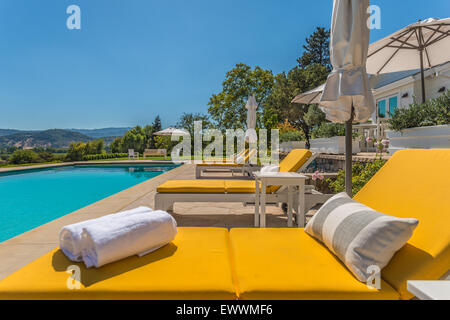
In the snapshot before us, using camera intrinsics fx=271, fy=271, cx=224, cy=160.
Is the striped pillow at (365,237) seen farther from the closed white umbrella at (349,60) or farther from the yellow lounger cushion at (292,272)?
the closed white umbrella at (349,60)

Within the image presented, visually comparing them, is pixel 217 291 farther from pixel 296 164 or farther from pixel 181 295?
pixel 296 164

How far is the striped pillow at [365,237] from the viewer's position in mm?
1140

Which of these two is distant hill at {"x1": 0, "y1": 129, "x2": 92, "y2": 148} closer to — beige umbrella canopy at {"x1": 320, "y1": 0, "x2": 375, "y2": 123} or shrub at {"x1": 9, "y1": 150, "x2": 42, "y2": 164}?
shrub at {"x1": 9, "y1": 150, "x2": 42, "y2": 164}

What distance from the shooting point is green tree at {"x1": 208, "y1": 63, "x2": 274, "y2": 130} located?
2056cm

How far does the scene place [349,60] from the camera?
2.57m

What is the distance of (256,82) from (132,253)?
2059 cm

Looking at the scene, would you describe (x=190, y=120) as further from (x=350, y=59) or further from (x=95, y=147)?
(x=350, y=59)

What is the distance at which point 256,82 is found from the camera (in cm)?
2070

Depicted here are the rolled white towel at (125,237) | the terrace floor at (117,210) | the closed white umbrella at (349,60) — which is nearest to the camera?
the rolled white towel at (125,237)

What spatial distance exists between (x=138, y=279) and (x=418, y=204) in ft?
4.71

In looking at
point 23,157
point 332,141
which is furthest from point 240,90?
point 23,157

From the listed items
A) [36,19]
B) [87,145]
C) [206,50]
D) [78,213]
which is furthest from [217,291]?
[87,145]

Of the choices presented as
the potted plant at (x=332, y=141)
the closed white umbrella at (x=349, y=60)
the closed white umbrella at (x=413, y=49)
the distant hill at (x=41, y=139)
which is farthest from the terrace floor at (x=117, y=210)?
the distant hill at (x=41, y=139)

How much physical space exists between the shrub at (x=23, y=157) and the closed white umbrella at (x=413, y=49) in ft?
56.3
